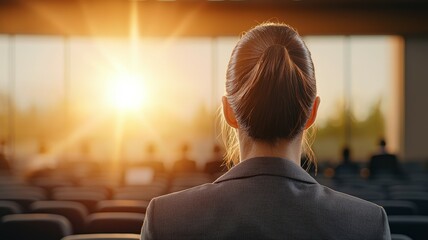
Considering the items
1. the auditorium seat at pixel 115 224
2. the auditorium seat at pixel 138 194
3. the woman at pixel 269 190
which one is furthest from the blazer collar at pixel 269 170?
the auditorium seat at pixel 138 194

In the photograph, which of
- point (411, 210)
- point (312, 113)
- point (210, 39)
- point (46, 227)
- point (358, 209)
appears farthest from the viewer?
point (210, 39)

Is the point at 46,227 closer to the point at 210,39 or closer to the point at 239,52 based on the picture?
the point at 239,52

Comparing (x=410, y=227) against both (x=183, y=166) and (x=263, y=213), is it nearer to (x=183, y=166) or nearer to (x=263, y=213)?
(x=263, y=213)

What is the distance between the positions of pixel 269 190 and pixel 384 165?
1225 cm

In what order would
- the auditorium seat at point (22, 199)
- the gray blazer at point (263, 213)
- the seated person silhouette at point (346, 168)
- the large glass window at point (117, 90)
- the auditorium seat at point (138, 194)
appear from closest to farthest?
the gray blazer at point (263, 213) < the auditorium seat at point (22, 199) < the auditorium seat at point (138, 194) < the seated person silhouette at point (346, 168) < the large glass window at point (117, 90)

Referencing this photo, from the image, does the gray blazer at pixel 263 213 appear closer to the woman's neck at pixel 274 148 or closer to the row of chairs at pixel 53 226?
the woman's neck at pixel 274 148

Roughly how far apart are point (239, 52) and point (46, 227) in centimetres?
255

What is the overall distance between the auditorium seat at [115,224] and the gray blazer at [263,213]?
2.59 meters

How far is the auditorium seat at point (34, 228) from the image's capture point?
12.0ft

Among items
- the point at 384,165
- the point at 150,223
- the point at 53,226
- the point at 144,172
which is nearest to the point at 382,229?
the point at 150,223

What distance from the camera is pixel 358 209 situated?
4.52ft

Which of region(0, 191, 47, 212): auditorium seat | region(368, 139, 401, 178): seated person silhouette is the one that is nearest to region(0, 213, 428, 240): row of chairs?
region(0, 191, 47, 212): auditorium seat

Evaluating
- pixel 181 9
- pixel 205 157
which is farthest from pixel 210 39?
pixel 205 157

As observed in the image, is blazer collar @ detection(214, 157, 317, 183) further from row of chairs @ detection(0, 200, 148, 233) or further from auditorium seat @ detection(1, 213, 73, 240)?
row of chairs @ detection(0, 200, 148, 233)
